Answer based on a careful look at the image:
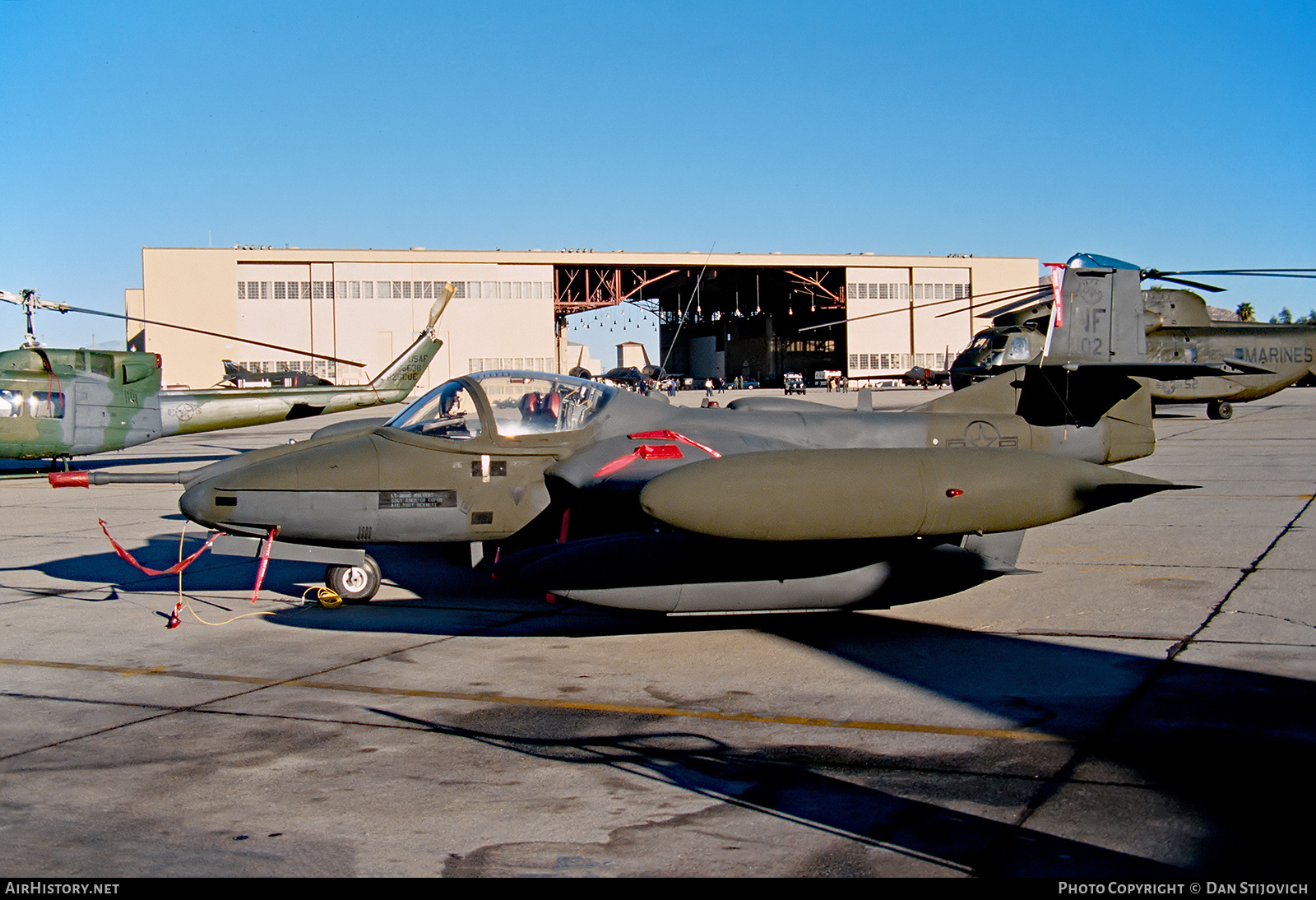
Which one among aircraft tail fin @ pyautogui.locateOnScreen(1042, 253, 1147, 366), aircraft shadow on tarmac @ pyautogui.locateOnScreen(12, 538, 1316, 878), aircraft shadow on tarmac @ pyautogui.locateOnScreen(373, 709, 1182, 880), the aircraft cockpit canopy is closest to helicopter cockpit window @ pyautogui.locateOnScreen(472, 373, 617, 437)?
the aircraft cockpit canopy

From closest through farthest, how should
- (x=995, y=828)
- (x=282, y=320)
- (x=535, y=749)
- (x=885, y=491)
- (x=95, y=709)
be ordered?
(x=995, y=828), (x=535, y=749), (x=95, y=709), (x=885, y=491), (x=282, y=320)

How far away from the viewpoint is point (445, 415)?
8938 millimetres

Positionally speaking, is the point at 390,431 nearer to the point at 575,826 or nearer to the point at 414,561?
the point at 414,561

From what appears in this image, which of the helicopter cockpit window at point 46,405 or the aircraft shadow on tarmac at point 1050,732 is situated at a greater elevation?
the helicopter cockpit window at point 46,405

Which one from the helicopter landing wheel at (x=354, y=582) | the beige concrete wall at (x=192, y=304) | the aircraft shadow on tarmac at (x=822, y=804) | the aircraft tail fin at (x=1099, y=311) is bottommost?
the aircraft shadow on tarmac at (x=822, y=804)

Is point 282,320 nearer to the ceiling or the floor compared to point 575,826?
nearer to the ceiling

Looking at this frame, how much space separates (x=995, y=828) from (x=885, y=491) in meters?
2.94

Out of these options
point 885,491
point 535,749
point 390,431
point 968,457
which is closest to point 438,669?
point 535,749

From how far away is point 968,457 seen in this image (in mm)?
7211

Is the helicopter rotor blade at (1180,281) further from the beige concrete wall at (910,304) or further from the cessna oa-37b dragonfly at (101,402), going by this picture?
the beige concrete wall at (910,304)

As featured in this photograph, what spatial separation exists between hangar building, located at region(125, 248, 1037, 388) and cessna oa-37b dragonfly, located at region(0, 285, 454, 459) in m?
35.3

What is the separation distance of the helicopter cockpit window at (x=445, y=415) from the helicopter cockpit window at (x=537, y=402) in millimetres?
188

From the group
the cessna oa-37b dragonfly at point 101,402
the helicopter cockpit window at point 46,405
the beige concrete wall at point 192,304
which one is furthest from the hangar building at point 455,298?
the helicopter cockpit window at point 46,405

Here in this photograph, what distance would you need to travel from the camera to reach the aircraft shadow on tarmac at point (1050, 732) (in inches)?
159
